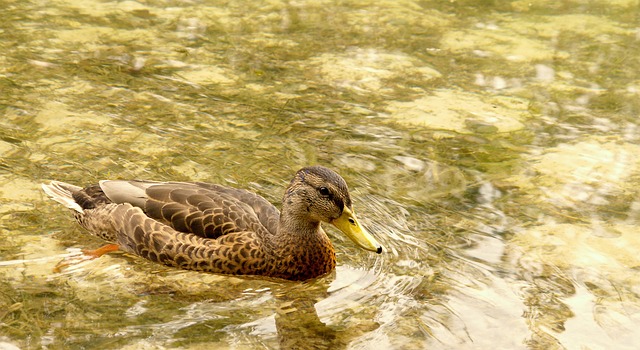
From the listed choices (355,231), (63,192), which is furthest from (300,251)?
(63,192)

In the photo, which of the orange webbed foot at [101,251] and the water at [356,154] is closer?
the water at [356,154]

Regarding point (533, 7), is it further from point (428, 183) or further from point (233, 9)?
point (428, 183)

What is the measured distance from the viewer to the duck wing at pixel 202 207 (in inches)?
199

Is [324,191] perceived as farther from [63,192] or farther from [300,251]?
[63,192]

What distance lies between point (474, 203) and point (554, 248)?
2.17 ft

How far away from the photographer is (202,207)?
5082mm

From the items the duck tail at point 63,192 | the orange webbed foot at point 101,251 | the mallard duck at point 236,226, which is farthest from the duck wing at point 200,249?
the duck tail at point 63,192

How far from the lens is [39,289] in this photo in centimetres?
465

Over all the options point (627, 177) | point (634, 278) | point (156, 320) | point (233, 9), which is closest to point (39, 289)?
point (156, 320)

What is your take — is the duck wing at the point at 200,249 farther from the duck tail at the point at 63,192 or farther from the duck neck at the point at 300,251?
the duck tail at the point at 63,192

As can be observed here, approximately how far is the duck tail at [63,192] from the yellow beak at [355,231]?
1498 millimetres

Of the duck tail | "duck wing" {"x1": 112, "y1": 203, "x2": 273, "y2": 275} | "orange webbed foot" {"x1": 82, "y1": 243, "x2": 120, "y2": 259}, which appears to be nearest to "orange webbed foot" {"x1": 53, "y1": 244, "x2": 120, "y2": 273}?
"orange webbed foot" {"x1": 82, "y1": 243, "x2": 120, "y2": 259}

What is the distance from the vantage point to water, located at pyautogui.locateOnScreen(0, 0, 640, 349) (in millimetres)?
4535

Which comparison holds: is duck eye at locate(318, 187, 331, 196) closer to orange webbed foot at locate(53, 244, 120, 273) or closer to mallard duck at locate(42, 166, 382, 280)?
mallard duck at locate(42, 166, 382, 280)
